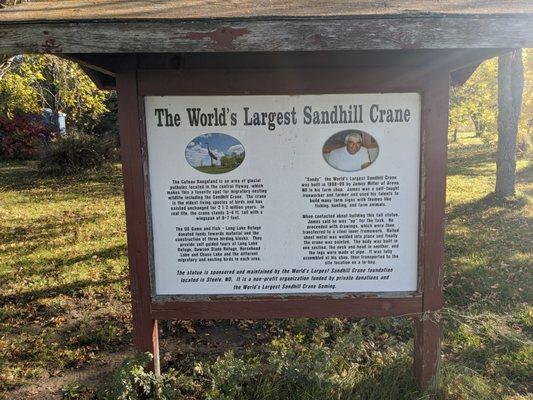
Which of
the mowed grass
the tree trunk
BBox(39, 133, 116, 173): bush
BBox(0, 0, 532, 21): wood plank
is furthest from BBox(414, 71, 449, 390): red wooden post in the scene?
BBox(39, 133, 116, 173): bush

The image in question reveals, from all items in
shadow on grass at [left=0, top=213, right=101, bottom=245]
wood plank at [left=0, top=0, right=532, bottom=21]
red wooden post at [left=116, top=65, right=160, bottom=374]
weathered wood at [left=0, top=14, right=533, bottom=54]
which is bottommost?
shadow on grass at [left=0, top=213, right=101, bottom=245]

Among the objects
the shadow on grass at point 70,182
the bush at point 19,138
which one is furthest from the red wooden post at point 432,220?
the bush at point 19,138

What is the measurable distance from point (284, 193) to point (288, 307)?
2.42ft

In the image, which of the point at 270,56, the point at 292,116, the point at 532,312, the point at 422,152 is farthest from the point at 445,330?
the point at 270,56

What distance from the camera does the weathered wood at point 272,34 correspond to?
8.07 ft

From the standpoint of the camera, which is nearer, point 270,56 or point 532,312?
point 270,56

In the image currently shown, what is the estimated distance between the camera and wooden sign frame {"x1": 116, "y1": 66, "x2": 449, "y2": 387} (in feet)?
9.93

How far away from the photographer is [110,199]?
474 inches

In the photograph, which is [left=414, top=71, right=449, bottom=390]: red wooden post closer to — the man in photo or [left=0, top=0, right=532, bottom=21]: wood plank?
the man in photo

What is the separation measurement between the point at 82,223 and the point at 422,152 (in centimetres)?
778

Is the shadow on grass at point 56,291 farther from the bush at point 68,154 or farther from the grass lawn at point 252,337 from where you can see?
the bush at point 68,154

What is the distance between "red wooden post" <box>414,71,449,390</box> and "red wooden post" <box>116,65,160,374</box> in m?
1.75

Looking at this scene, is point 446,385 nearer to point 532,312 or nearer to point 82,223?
point 532,312

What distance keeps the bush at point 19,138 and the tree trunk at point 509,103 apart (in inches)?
666
